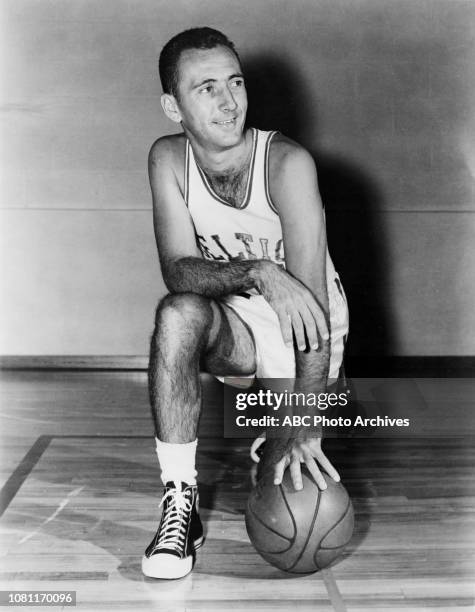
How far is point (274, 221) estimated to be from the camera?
2.38 meters

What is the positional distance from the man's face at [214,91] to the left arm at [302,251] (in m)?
0.15

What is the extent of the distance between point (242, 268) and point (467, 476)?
0.99 m

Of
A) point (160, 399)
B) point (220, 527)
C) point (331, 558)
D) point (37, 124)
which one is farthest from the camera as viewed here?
point (37, 124)

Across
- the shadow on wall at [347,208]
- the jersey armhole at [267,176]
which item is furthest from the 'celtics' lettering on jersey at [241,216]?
the shadow on wall at [347,208]

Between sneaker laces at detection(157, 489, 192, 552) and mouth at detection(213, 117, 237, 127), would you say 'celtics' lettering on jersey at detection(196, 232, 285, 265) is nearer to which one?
mouth at detection(213, 117, 237, 127)

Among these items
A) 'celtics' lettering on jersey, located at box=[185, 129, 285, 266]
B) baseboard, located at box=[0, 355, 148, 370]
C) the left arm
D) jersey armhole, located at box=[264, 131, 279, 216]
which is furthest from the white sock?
baseboard, located at box=[0, 355, 148, 370]

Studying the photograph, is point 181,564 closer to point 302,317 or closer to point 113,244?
point 302,317

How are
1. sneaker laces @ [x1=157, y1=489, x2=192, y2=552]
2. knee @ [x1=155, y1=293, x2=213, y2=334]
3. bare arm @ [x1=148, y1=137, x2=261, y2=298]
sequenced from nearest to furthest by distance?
1. sneaker laces @ [x1=157, y1=489, x2=192, y2=552]
2. knee @ [x1=155, y1=293, x2=213, y2=334]
3. bare arm @ [x1=148, y1=137, x2=261, y2=298]

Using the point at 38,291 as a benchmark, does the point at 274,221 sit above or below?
above

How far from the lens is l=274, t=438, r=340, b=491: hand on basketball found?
1842 mm

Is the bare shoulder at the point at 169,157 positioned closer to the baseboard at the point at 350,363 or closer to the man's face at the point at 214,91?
the man's face at the point at 214,91

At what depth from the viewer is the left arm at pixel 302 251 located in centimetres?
192

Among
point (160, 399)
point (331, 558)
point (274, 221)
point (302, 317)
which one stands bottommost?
point (331, 558)

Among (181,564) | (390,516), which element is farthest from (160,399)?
(390,516)
